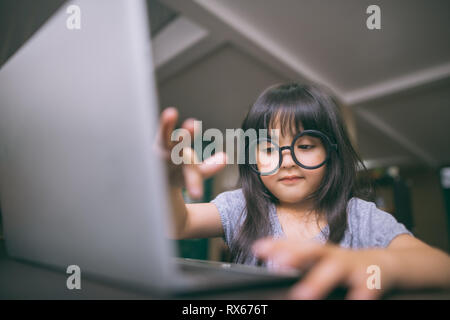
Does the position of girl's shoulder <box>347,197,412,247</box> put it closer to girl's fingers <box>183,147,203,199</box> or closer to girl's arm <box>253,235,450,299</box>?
girl's arm <box>253,235,450,299</box>

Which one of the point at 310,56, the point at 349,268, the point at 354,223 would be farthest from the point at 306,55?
the point at 349,268

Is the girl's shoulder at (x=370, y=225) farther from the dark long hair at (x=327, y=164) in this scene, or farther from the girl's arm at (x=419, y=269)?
the girl's arm at (x=419, y=269)

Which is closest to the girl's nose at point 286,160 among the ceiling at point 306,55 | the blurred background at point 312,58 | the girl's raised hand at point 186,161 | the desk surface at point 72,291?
the girl's raised hand at point 186,161

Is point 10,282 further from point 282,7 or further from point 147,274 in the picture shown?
point 282,7

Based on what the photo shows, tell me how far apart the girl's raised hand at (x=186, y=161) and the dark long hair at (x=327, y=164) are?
1.04 ft

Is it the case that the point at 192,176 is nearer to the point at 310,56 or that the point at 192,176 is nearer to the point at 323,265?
the point at 323,265

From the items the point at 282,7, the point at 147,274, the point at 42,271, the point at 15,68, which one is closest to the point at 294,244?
the point at 147,274

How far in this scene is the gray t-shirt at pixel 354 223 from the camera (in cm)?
53

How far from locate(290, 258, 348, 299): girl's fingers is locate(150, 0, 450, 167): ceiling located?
2380mm

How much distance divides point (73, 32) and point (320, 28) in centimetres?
271

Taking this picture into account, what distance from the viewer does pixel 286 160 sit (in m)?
0.68

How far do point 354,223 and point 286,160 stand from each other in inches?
7.7

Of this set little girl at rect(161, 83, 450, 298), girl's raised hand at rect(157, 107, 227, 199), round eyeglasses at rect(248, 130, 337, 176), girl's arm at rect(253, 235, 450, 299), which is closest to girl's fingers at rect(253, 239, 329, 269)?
girl's arm at rect(253, 235, 450, 299)

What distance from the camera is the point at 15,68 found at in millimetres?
449
